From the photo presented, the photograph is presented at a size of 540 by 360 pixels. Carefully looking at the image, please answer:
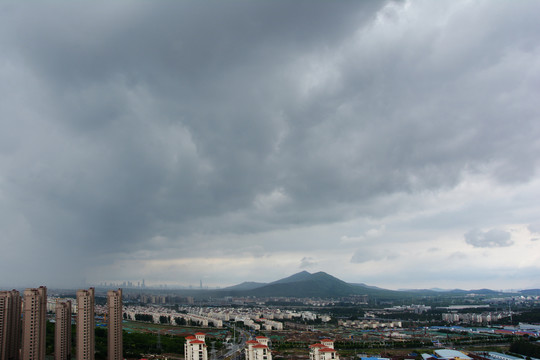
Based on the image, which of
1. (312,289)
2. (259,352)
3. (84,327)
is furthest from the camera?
(312,289)

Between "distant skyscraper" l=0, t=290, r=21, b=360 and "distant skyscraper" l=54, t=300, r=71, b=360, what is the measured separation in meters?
1.87

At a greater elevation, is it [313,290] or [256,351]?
[256,351]

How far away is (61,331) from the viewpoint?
50.6 feet

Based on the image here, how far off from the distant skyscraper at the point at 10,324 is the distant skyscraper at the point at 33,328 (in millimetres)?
1962

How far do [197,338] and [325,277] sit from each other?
412 ft

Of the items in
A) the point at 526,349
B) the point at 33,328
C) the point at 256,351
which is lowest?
the point at 526,349

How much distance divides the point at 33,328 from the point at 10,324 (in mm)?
3115

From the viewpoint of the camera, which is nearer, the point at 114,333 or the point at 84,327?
the point at 84,327

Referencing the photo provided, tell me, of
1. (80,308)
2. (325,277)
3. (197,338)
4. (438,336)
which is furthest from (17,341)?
(325,277)

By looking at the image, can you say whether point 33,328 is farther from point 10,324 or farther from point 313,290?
point 313,290

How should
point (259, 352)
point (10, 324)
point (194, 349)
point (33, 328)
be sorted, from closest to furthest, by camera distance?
point (259, 352), point (194, 349), point (33, 328), point (10, 324)

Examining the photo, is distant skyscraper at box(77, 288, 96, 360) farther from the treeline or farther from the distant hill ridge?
the distant hill ridge

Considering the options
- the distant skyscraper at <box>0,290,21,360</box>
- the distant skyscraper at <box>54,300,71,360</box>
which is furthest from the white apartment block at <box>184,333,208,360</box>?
the distant skyscraper at <box>0,290,21,360</box>

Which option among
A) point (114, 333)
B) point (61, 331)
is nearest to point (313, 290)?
point (114, 333)
